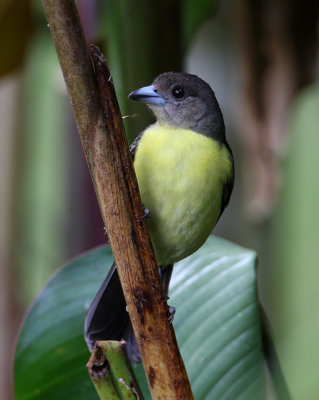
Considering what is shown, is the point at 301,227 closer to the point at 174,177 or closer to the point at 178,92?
the point at 178,92

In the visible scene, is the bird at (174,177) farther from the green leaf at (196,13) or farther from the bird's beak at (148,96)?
the green leaf at (196,13)

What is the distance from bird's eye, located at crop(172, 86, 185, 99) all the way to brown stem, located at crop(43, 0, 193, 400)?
0.75 m

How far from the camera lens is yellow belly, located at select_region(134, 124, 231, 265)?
1.50 m

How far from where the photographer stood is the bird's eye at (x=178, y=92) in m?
1.71

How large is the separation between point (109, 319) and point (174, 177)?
34 cm

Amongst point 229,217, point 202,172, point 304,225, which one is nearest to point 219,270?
Result: point 202,172

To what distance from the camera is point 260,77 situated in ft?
7.02

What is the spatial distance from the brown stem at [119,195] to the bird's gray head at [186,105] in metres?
0.67

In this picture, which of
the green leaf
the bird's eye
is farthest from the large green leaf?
the green leaf

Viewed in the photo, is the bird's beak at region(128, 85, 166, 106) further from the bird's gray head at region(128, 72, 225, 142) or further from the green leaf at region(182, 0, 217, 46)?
A: the green leaf at region(182, 0, 217, 46)

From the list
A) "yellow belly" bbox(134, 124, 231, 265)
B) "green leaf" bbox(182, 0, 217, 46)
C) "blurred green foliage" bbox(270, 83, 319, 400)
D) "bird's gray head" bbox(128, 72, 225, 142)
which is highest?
"green leaf" bbox(182, 0, 217, 46)

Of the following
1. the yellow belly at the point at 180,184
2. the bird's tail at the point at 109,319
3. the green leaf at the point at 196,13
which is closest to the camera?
the bird's tail at the point at 109,319

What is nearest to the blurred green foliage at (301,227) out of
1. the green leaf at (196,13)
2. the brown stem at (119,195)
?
the green leaf at (196,13)

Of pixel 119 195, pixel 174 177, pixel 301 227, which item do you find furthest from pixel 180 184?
pixel 301 227
